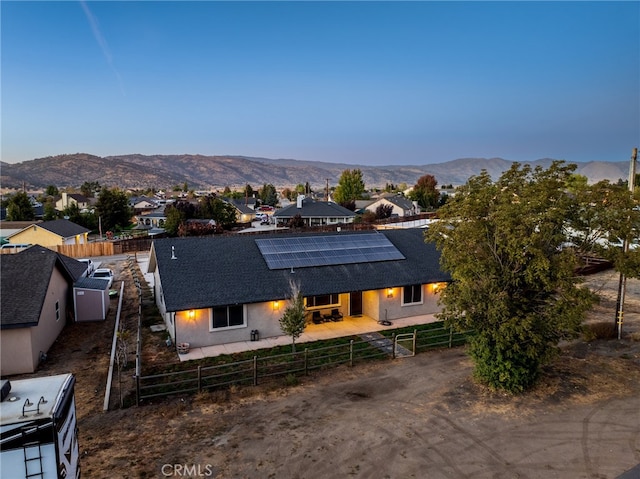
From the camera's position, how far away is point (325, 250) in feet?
74.8

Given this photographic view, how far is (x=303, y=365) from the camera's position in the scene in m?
A: 15.5

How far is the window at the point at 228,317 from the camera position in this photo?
1798 centimetres

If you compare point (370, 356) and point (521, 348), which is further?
point (370, 356)

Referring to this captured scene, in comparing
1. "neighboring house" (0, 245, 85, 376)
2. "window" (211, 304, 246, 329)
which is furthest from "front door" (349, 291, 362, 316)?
"neighboring house" (0, 245, 85, 376)

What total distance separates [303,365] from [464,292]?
6.66 meters

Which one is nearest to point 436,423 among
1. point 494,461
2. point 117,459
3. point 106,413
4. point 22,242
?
point 494,461

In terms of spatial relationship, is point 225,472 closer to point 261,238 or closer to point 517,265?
point 517,265

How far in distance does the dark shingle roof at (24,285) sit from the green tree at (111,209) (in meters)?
50.8

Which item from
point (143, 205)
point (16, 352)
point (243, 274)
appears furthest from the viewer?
point (143, 205)

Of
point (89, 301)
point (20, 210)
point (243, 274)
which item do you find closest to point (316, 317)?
point (243, 274)

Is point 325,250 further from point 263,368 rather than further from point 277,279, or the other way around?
point 263,368

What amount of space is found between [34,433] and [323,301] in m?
16.7

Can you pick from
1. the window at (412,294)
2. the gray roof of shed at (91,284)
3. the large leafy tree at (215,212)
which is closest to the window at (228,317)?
the gray roof of shed at (91,284)

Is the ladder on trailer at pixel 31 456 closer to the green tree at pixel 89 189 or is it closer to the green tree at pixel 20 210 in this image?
the green tree at pixel 20 210
